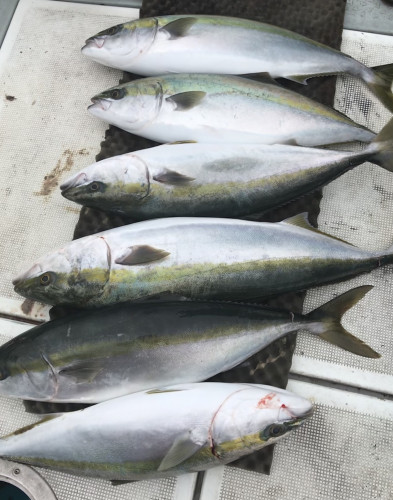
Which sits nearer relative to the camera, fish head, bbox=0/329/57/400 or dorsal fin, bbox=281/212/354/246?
fish head, bbox=0/329/57/400

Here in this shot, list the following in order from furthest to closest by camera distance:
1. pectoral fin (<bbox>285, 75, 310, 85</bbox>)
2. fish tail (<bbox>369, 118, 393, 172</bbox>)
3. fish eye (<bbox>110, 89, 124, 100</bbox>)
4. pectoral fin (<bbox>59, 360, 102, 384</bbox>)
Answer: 1. pectoral fin (<bbox>285, 75, 310, 85</bbox>)
2. fish eye (<bbox>110, 89, 124, 100</bbox>)
3. fish tail (<bbox>369, 118, 393, 172</bbox>)
4. pectoral fin (<bbox>59, 360, 102, 384</bbox>)

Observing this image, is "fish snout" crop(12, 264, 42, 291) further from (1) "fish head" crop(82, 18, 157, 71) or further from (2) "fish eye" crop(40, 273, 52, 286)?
(1) "fish head" crop(82, 18, 157, 71)

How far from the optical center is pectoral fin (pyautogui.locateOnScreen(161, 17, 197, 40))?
7.66ft

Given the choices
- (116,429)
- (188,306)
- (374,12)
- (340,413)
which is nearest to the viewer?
(116,429)

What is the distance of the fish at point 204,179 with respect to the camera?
205 centimetres

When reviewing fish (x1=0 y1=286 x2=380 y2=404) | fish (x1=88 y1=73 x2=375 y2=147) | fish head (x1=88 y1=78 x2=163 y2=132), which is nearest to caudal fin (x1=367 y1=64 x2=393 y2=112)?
fish (x1=88 y1=73 x2=375 y2=147)

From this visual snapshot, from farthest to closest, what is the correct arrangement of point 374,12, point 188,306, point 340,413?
point 374,12 < point 340,413 < point 188,306

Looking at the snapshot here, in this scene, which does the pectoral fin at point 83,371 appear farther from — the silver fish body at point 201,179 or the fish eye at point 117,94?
the fish eye at point 117,94

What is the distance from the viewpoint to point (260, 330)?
1906mm

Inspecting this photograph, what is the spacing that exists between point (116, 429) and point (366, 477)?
1.00m

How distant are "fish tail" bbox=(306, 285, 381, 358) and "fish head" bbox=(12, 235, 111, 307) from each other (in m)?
0.85

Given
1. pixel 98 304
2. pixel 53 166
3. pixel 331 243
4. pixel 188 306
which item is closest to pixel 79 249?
pixel 98 304

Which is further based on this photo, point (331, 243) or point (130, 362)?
point (331, 243)

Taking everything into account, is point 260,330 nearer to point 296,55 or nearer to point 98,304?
point 98,304
